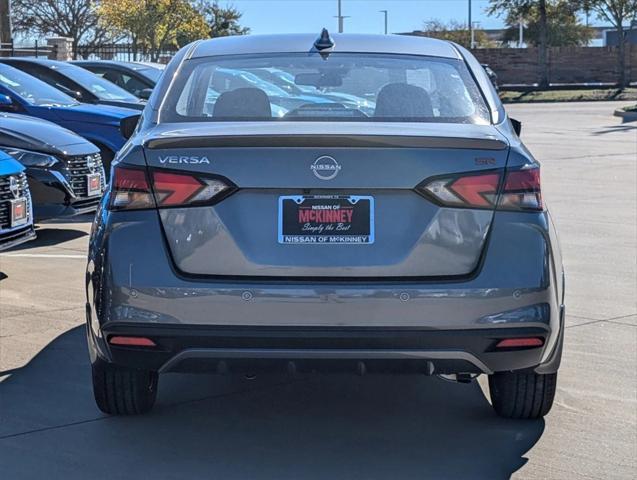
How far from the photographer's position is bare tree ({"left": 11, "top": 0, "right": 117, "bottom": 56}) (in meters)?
47.7

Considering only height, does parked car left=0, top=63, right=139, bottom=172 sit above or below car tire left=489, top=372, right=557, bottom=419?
above

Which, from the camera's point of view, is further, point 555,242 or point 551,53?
point 551,53

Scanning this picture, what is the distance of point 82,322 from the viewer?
7168 mm

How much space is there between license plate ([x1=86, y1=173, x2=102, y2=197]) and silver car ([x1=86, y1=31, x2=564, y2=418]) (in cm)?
635

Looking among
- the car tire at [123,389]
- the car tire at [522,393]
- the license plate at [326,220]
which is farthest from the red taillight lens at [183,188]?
the car tire at [522,393]

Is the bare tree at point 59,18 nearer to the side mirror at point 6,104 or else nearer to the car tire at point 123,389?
the side mirror at point 6,104

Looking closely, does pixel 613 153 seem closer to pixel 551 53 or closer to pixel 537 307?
pixel 537 307

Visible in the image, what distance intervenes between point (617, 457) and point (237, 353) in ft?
5.48

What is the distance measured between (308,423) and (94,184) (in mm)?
6183

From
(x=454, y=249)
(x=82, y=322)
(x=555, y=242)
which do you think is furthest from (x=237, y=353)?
(x=82, y=322)

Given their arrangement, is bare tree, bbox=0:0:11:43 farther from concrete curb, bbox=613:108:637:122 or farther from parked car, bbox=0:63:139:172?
parked car, bbox=0:63:139:172

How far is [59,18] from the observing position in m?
47.8

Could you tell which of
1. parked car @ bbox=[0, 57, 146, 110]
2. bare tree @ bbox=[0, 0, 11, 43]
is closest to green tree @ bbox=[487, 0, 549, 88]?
bare tree @ bbox=[0, 0, 11, 43]

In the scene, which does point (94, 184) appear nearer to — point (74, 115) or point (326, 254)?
point (74, 115)
